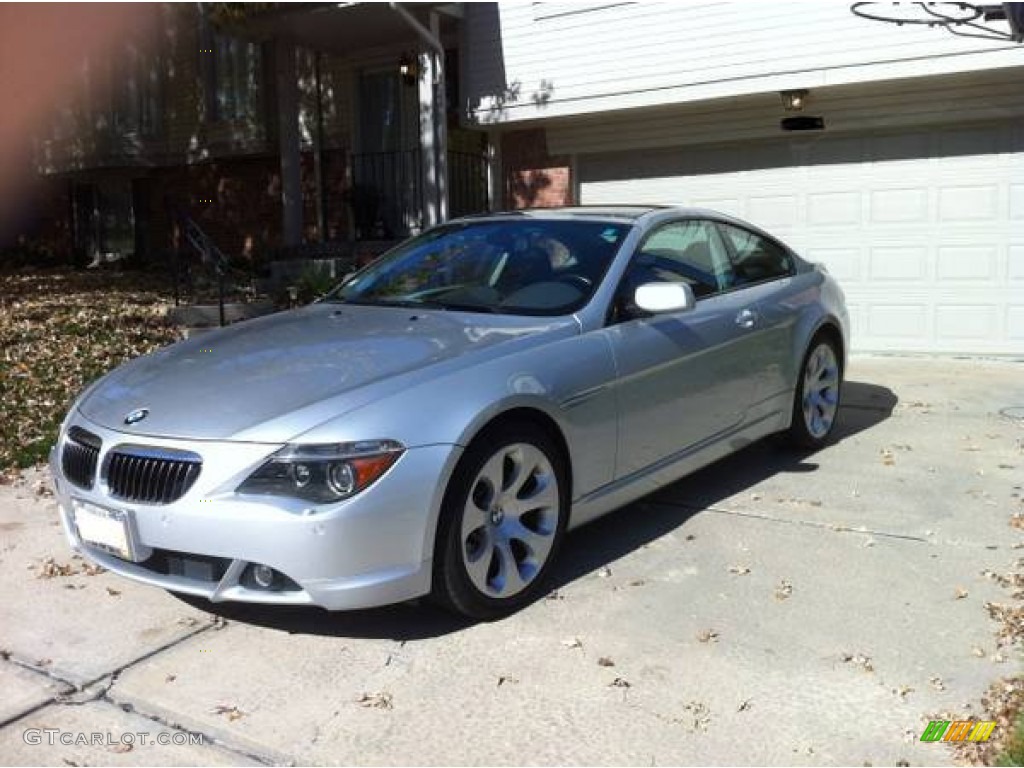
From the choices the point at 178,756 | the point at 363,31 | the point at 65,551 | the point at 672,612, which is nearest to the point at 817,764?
the point at 672,612

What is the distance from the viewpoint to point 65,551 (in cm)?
467

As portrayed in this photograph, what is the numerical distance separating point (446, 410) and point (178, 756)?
4.41ft

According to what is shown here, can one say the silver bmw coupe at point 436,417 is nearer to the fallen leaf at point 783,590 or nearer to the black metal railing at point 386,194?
the fallen leaf at point 783,590

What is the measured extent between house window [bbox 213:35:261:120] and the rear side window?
10.9 m

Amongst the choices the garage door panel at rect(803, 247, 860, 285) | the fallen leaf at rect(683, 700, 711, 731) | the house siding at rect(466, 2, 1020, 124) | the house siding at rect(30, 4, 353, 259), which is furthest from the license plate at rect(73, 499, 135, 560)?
the house siding at rect(30, 4, 353, 259)

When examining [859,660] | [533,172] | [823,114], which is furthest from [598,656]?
[533,172]

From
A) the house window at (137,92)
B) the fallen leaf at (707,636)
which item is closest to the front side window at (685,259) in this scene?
the fallen leaf at (707,636)

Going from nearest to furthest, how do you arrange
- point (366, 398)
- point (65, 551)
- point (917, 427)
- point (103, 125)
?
point (366, 398)
point (65, 551)
point (917, 427)
point (103, 125)

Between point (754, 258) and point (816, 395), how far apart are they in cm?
100

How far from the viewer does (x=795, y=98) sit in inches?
391

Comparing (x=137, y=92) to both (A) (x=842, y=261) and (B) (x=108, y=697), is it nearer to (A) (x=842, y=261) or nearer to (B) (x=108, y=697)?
(A) (x=842, y=261)

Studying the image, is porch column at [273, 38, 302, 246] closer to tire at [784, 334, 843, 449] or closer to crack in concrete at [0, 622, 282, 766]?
tire at [784, 334, 843, 449]

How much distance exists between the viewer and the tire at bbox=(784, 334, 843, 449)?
5848 mm

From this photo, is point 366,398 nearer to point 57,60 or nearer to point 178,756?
point 178,756
